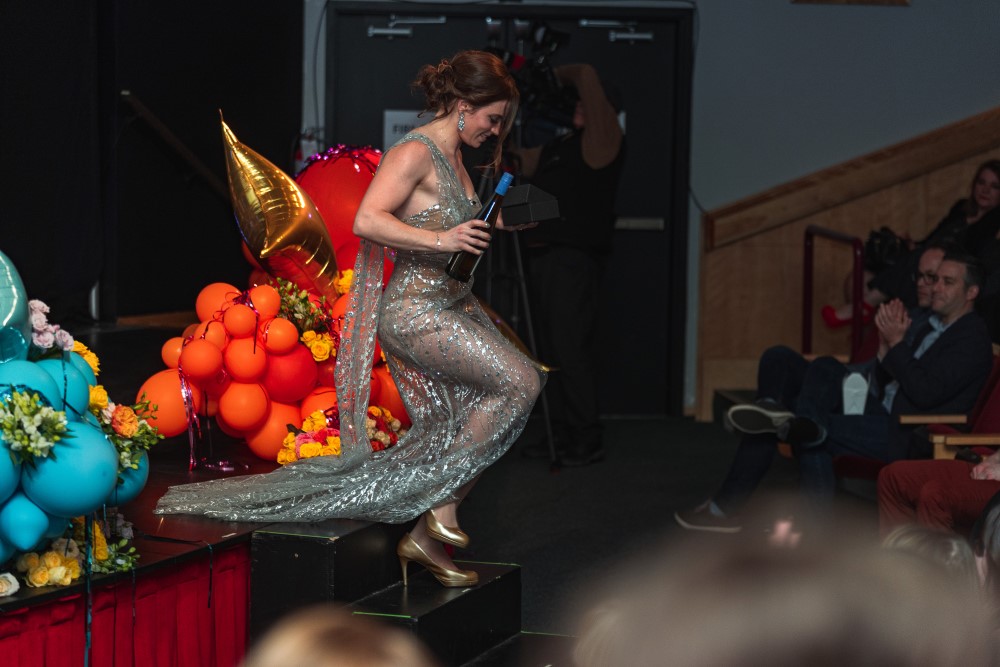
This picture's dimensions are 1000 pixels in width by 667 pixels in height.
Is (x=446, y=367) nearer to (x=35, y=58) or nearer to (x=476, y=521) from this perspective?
(x=476, y=521)

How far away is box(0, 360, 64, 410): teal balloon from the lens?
201 centimetres

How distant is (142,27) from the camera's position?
5.04m

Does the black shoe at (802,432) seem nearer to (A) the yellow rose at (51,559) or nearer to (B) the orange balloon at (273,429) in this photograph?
(B) the orange balloon at (273,429)

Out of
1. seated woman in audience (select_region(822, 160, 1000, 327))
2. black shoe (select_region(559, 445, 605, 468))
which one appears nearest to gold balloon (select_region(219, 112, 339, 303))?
black shoe (select_region(559, 445, 605, 468))

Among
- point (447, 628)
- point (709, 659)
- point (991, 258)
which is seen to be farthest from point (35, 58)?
point (709, 659)

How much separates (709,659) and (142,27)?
503 cm

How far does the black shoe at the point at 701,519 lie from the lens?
13.4 ft

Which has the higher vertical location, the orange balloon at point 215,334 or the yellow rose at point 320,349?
the orange balloon at point 215,334

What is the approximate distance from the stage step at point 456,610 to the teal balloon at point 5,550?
2.45 ft

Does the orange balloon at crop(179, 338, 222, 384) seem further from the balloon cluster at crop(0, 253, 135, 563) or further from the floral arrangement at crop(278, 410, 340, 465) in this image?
the balloon cluster at crop(0, 253, 135, 563)

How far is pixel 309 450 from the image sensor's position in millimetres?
3203

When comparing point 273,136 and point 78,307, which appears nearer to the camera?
point 78,307

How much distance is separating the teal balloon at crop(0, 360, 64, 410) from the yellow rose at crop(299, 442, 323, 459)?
3.76 feet

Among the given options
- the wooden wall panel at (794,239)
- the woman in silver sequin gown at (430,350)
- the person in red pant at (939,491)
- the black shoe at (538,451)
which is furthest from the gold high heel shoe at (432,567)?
the wooden wall panel at (794,239)
